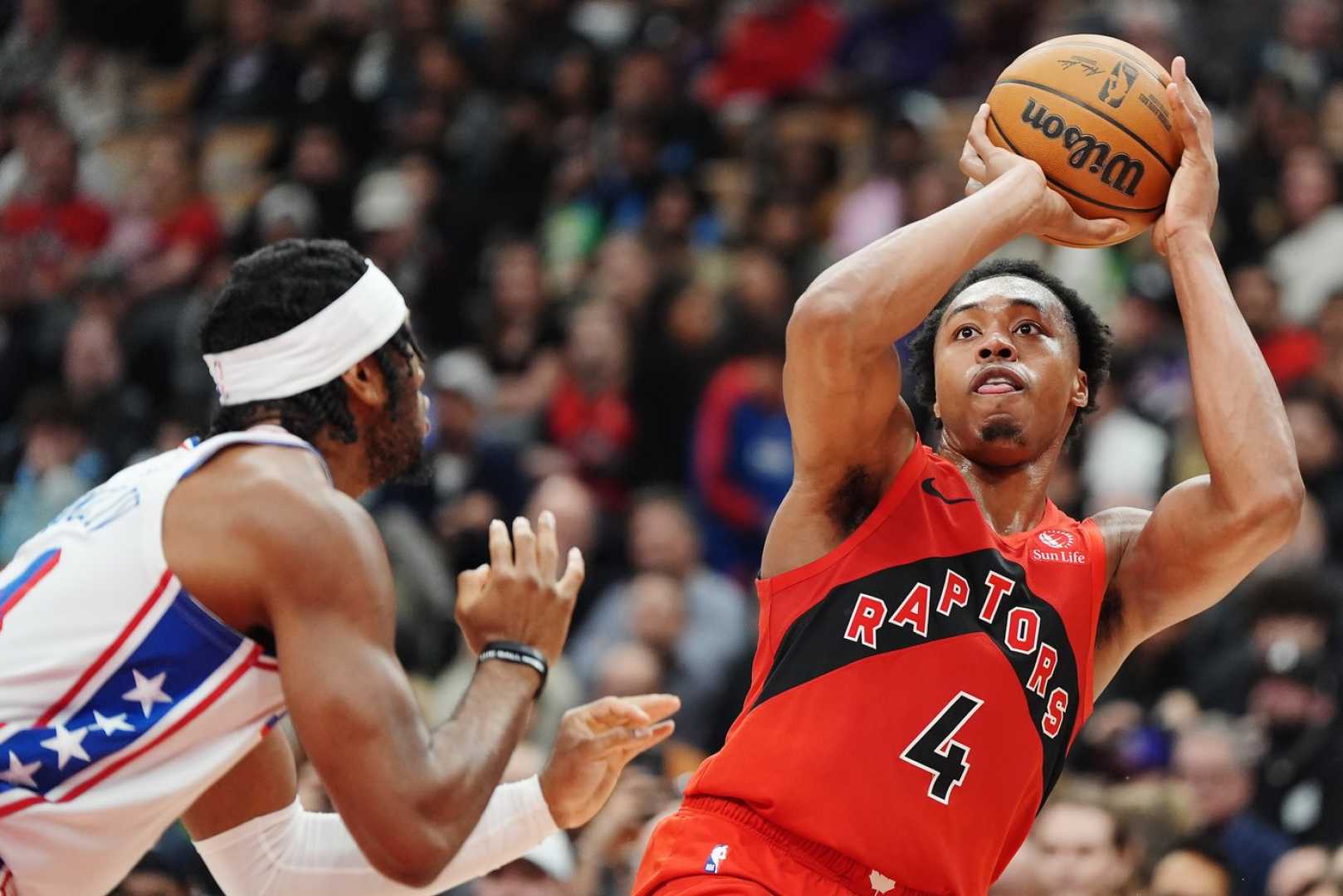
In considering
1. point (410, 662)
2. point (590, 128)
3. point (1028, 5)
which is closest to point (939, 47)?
point (1028, 5)

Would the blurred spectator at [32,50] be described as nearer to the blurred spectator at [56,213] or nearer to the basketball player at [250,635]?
the blurred spectator at [56,213]

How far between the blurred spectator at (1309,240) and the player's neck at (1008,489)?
5.64m

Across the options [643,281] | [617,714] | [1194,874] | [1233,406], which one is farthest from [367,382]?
[643,281]

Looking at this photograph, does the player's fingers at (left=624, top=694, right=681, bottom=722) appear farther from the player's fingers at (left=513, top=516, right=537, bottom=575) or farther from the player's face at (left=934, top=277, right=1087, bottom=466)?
the player's face at (left=934, top=277, right=1087, bottom=466)

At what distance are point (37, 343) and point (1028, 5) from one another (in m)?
6.74

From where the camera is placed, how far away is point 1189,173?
4691 mm

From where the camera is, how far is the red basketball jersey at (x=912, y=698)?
4.14 m

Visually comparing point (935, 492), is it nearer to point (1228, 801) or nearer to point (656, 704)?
point (656, 704)

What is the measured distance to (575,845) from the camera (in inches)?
277

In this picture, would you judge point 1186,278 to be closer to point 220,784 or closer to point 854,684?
point 854,684

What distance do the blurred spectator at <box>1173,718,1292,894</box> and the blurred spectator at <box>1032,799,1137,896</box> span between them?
1.35ft

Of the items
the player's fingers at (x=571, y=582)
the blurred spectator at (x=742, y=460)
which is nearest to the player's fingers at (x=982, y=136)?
the player's fingers at (x=571, y=582)

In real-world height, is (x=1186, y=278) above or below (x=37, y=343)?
above

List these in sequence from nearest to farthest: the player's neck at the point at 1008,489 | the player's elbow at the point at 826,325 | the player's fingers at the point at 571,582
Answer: the player's fingers at the point at 571,582, the player's elbow at the point at 826,325, the player's neck at the point at 1008,489
